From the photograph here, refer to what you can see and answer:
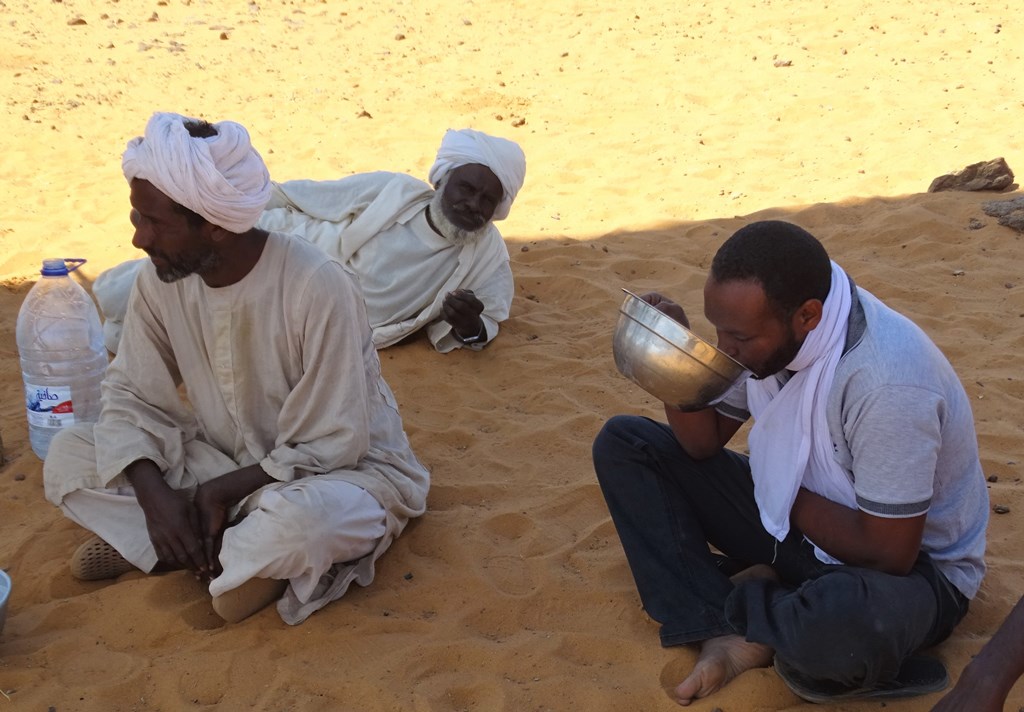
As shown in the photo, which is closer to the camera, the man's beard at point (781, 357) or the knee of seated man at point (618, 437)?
the man's beard at point (781, 357)

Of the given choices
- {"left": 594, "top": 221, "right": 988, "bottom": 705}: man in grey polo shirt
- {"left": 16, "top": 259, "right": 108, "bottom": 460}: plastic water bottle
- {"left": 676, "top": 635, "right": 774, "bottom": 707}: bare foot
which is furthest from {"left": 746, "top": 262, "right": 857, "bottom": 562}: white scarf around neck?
{"left": 16, "top": 259, "right": 108, "bottom": 460}: plastic water bottle

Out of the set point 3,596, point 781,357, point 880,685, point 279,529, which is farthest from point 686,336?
point 3,596

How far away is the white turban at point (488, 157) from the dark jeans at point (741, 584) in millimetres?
2272

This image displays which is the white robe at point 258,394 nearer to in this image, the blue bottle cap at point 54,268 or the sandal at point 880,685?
the blue bottle cap at point 54,268

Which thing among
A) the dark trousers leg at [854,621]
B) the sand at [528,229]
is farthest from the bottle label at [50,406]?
the dark trousers leg at [854,621]

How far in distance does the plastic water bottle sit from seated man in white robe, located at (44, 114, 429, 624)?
85 cm

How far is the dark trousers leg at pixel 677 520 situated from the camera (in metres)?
2.74

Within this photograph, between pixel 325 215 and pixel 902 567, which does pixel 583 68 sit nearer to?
pixel 325 215

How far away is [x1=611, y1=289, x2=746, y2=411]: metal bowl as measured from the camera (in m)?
2.34

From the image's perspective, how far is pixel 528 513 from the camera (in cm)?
349

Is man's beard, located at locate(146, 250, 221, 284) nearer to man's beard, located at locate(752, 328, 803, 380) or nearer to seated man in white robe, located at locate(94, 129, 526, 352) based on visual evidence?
man's beard, located at locate(752, 328, 803, 380)

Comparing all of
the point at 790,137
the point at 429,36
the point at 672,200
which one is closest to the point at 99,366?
the point at 672,200

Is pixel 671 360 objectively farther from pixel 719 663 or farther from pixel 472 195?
pixel 472 195

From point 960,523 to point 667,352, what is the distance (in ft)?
2.75
